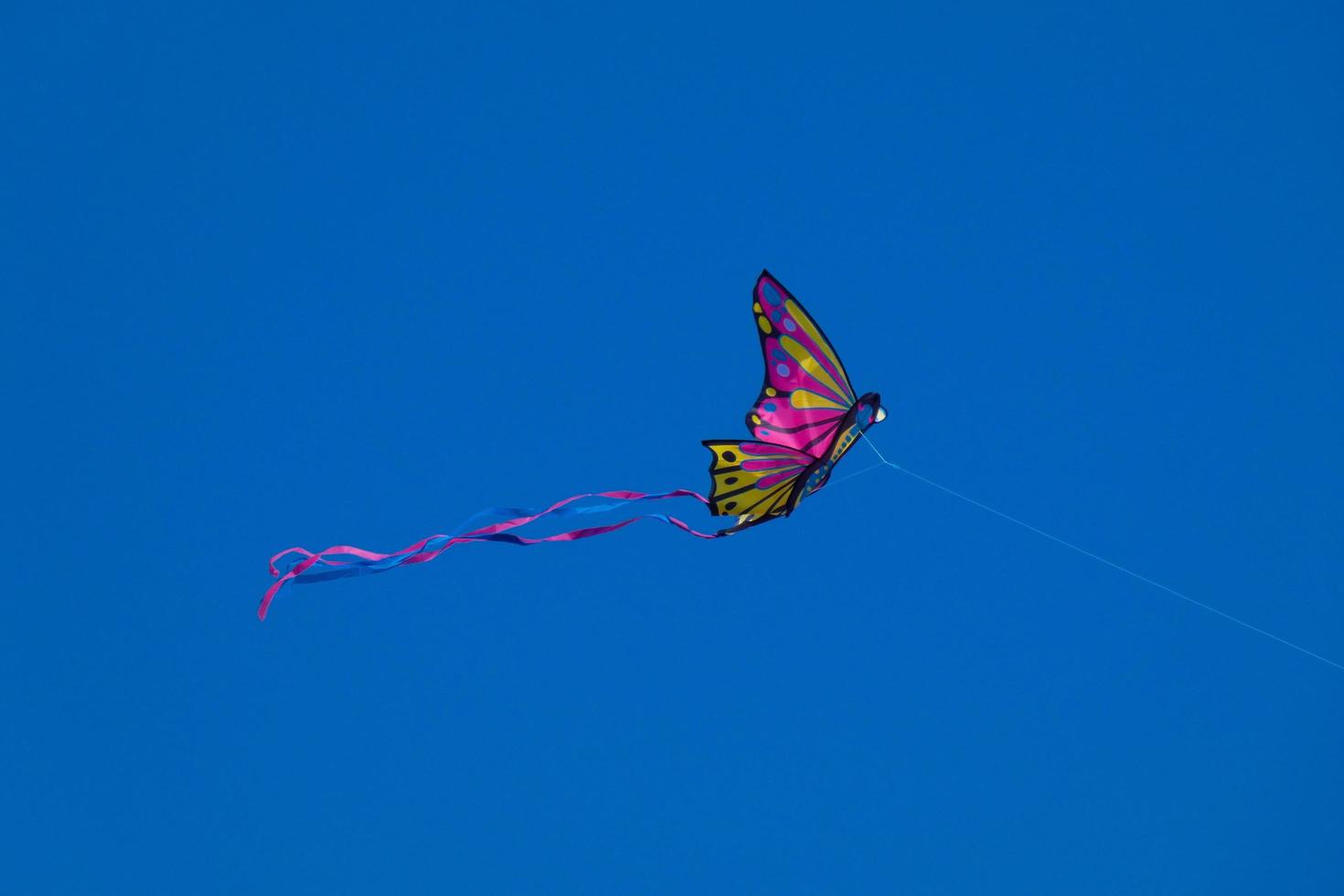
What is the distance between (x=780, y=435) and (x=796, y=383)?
0.31 m

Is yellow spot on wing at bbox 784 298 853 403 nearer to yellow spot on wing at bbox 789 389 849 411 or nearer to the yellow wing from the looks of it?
yellow spot on wing at bbox 789 389 849 411

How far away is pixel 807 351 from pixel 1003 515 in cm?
299

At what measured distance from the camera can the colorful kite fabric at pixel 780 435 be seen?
257 inches

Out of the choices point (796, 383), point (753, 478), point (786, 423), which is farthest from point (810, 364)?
point (753, 478)

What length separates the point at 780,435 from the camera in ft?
22.6

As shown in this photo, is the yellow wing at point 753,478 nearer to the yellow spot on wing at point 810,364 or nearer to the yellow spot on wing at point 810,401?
the yellow spot on wing at point 810,401

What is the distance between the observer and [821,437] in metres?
6.97

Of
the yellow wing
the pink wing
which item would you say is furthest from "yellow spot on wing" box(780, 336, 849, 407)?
the yellow wing

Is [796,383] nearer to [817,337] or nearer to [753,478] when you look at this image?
[817,337]

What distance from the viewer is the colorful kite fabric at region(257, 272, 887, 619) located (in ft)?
21.4

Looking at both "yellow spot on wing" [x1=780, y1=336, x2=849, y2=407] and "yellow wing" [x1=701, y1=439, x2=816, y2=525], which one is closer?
"yellow wing" [x1=701, y1=439, x2=816, y2=525]

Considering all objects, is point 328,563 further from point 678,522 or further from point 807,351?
point 807,351

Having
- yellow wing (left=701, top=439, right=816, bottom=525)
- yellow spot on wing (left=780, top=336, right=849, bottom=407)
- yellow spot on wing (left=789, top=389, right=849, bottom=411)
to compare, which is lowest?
yellow wing (left=701, top=439, right=816, bottom=525)

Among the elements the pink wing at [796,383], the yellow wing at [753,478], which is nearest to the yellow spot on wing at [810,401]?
the pink wing at [796,383]
